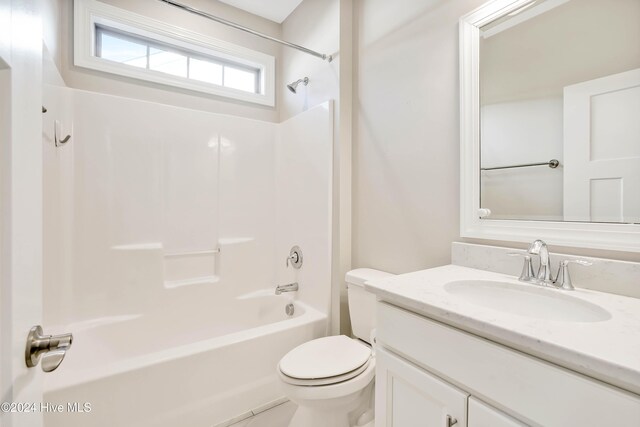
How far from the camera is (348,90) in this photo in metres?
1.90

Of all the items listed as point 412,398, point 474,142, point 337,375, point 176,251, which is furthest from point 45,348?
point 176,251

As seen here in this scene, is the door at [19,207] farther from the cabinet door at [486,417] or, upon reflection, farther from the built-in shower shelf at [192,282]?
the built-in shower shelf at [192,282]

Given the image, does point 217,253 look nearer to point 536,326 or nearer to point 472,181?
point 472,181

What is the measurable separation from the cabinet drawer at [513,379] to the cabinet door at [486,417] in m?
0.01

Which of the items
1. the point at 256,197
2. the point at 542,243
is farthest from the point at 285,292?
the point at 542,243

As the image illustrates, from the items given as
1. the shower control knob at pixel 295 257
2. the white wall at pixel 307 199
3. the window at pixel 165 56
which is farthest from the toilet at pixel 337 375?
the window at pixel 165 56

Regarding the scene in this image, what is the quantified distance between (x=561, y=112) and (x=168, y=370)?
1.94 m

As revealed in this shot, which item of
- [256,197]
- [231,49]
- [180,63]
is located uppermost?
[231,49]

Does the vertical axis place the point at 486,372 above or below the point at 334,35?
below

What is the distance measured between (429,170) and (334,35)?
Result: 1.15 meters

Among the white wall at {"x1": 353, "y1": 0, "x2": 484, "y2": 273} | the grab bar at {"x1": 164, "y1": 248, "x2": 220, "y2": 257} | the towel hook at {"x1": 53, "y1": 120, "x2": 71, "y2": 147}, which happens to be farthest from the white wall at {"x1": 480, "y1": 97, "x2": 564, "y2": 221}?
the towel hook at {"x1": 53, "y1": 120, "x2": 71, "y2": 147}

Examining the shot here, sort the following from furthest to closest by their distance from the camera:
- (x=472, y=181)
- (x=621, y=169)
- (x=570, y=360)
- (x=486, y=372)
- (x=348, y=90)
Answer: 1. (x=348, y=90)
2. (x=472, y=181)
3. (x=621, y=169)
4. (x=486, y=372)
5. (x=570, y=360)

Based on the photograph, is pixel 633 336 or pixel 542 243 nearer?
pixel 633 336

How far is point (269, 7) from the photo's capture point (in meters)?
2.36
